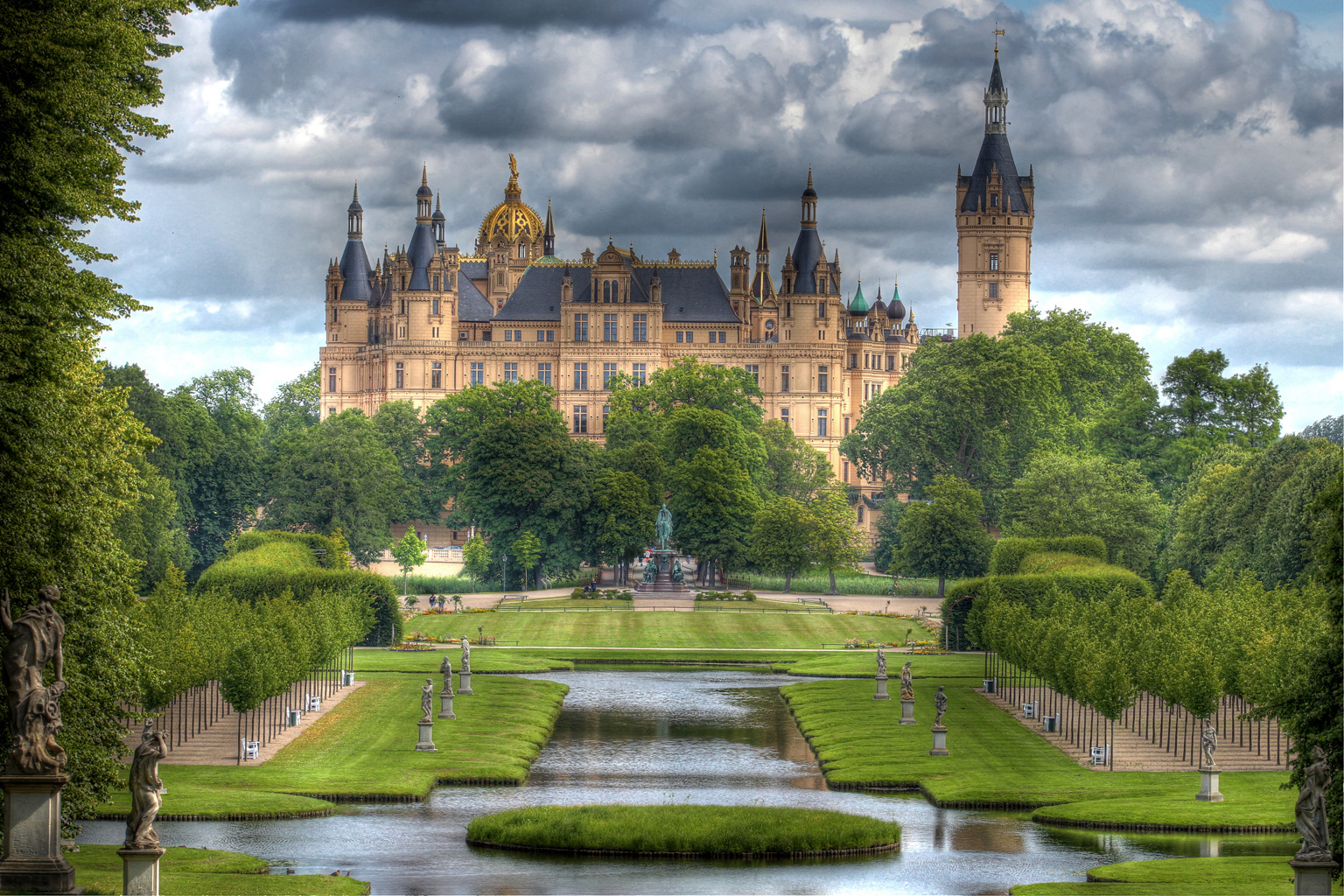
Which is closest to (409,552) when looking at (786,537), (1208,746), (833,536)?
(786,537)

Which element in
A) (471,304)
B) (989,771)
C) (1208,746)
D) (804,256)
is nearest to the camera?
(1208,746)

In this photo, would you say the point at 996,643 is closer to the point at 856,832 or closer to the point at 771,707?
the point at 771,707

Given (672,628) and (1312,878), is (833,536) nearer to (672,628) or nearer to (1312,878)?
(672,628)

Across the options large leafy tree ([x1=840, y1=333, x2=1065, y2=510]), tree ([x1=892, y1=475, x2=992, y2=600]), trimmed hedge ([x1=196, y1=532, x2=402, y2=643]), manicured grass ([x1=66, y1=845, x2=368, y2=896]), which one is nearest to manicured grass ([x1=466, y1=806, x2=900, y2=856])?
manicured grass ([x1=66, y1=845, x2=368, y2=896])

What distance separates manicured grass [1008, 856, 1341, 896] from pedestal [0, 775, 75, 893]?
16.0 m

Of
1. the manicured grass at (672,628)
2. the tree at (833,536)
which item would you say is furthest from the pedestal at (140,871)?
the tree at (833,536)

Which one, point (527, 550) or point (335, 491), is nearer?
point (527, 550)

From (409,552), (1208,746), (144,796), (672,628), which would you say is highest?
(409,552)

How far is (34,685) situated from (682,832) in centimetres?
1400

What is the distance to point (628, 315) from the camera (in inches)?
5901

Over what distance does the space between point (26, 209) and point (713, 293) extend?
402ft

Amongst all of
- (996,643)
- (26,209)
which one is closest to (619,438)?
(996,643)

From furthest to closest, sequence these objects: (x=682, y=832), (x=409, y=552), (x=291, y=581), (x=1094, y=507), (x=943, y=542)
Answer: (x=409, y=552) → (x=943, y=542) → (x=1094, y=507) → (x=291, y=581) → (x=682, y=832)

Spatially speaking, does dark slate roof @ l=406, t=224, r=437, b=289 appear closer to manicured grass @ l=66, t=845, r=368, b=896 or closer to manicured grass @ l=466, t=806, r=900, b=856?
manicured grass @ l=466, t=806, r=900, b=856
